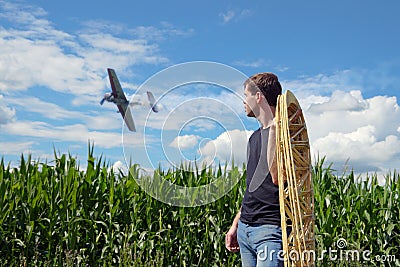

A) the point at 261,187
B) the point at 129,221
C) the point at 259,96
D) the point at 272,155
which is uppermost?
the point at 259,96

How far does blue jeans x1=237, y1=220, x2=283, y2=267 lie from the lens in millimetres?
2559

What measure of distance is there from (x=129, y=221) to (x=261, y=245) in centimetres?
310

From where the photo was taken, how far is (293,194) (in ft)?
8.09

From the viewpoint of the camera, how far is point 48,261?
514 centimetres

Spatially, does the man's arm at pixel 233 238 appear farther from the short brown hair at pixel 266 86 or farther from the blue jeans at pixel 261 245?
the short brown hair at pixel 266 86

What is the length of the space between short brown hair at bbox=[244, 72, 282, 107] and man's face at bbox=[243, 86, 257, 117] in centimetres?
2

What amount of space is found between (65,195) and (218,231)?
163 cm

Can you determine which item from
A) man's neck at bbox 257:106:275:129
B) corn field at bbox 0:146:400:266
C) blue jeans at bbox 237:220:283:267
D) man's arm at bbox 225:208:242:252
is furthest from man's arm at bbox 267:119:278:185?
corn field at bbox 0:146:400:266

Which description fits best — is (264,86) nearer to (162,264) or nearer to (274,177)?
(274,177)

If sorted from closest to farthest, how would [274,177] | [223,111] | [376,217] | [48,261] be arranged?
[274,177] → [223,111] → [48,261] → [376,217]

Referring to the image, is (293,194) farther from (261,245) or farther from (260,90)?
(260,90)

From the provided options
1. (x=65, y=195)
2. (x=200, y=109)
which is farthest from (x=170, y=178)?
(x=200, y=109)

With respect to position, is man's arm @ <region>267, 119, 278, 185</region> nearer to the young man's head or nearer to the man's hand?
the young man's head

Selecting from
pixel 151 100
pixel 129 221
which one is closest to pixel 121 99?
pixel 129 221
